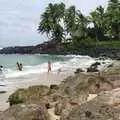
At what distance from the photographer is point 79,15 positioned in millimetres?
106125

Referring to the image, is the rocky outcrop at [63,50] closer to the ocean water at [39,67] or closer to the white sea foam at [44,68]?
the ocean water at [39,67]

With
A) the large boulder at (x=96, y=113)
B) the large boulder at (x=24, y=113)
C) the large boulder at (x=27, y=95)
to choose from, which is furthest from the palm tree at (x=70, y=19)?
the large boulder at (x=96, y=113)

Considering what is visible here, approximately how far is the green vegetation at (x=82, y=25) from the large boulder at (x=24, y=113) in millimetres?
76578

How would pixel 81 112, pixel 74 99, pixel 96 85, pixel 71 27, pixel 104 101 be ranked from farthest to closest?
pixel 71 27
pixel 96 85
pixel 74 99
pixel 104 101
pixel 81 112

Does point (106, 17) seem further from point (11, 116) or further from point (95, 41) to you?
point (11, 116)

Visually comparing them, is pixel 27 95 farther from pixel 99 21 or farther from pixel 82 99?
pixel 99 21

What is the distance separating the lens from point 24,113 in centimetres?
1198

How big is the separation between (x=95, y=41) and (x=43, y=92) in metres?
78.4

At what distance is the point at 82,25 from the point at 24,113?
303ft

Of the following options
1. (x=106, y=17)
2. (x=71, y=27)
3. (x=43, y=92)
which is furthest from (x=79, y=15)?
(x=43, y=92)

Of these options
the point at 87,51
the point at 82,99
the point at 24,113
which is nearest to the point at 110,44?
the point at 87,51

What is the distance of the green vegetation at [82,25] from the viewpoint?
3745 inches

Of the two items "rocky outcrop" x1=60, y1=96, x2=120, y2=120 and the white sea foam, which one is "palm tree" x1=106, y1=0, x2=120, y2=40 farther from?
"rocky outcrop" x1=60, y1=96, x2=120, y2=120

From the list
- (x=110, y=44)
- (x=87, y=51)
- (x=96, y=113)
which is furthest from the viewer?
(x=87, y=51)
